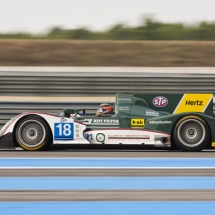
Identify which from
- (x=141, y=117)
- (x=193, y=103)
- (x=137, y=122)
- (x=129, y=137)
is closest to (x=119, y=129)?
(x=129, y=137)

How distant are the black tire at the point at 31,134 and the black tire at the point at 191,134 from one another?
6.63ft

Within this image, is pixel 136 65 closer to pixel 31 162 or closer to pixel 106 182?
pixel 31 162

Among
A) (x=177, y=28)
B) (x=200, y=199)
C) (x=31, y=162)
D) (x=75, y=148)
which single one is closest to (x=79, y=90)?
(x=75, y=148)

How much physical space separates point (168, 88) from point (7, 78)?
3.81 metres

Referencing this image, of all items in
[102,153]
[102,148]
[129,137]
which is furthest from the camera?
[102,148]

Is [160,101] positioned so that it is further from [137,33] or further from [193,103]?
[137,33]

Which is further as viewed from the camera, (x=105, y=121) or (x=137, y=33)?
(x=137, y=33)

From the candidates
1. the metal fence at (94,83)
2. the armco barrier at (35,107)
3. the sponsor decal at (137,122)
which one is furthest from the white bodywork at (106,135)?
the metal fence at (94,83)

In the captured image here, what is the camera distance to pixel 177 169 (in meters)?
6.80

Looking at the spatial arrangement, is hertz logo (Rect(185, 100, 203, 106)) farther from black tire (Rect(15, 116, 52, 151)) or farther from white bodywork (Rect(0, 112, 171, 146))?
black tire (Rect(15, 116, 52, 151))

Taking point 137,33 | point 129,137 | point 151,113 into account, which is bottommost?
point 129,137

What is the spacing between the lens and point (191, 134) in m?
8.86

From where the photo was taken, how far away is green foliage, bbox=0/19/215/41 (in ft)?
74.6

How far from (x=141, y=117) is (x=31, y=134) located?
5.78ft
